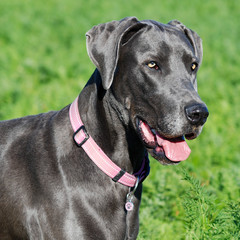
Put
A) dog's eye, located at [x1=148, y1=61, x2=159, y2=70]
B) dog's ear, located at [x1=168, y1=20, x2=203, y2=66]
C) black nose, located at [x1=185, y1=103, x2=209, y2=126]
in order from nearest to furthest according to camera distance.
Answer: black nose, located at [x1=185, y1=103, x2=209, y2=126]
dog's eye, located at [x1=148, y1=61, x2=159, y2=70]
dog's ear, located at [x1=168, y1=20, x2=203, y2=66]

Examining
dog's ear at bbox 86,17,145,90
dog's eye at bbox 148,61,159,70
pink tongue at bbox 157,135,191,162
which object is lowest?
pink tongue at bbox 157,135,191,162

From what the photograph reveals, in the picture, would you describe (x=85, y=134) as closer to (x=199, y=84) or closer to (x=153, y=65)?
(x=153, y=65)

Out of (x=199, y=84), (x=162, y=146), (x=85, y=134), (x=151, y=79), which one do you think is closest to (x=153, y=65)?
(x=151, y=79)

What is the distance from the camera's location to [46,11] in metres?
16.8

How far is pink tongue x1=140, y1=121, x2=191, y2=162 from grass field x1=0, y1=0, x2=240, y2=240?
Result: 340 millimetres

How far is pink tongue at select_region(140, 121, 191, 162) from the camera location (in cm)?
352

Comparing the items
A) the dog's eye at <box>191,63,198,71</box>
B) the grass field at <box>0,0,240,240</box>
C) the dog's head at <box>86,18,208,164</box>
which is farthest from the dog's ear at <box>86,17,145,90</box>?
the grass field at <box>0,0,240,240</box>

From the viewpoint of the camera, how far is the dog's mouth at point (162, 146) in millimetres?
3517

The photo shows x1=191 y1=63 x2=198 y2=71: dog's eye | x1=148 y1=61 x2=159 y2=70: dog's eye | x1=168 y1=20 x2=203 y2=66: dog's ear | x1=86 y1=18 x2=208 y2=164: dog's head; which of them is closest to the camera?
x1=86 y1=18 x2=208 y2=164: dog's head

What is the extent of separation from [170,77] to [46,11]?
1400 centimetres

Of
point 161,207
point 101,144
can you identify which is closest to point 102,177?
point 101,144

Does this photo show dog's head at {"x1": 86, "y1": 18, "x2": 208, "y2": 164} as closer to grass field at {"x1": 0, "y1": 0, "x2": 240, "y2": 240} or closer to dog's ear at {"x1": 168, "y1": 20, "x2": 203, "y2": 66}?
dog's ear at {"x1": 168, "y1": 20, "x2": 203, "y2": 66}

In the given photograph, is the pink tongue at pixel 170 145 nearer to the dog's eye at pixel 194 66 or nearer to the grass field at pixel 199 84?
the grass field at pixel 199 84

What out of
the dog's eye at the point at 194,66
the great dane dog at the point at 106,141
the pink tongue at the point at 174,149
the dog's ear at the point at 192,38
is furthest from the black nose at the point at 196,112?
the dog's ear at the point at 192,38
